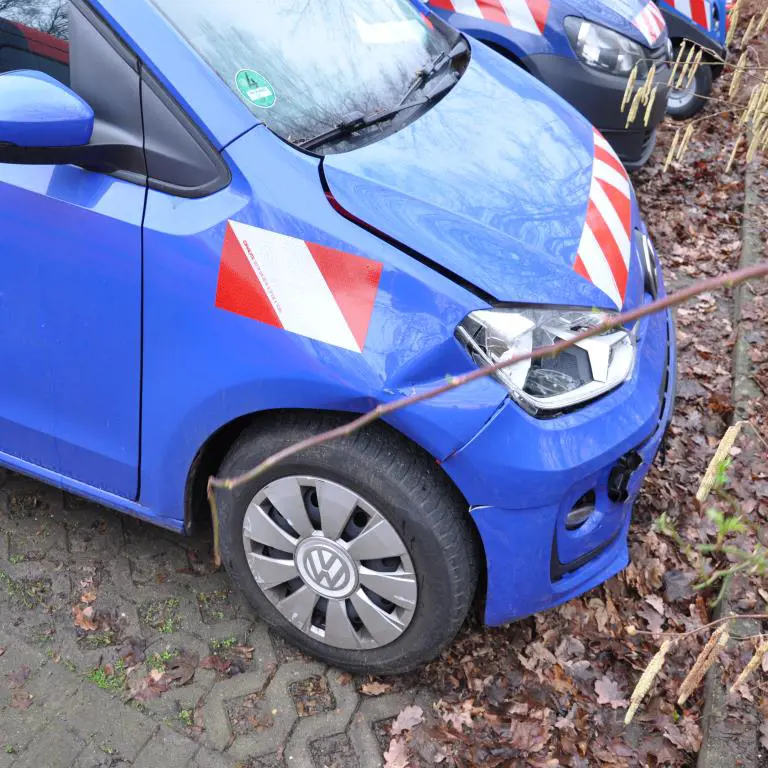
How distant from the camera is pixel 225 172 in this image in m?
1.89

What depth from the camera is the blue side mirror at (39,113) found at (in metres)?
1.81

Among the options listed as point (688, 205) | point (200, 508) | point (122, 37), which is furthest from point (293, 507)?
point (688, 205)

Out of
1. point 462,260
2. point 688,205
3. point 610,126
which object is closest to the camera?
point 462,260

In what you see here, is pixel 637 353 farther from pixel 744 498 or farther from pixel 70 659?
pixel 70 659

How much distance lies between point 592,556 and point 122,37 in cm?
178

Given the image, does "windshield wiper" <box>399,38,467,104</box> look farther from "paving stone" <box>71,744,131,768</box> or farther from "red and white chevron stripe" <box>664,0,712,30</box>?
"red and white chevron stripe" <box>664,0,712,30</box>

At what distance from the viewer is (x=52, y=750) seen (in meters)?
2.17

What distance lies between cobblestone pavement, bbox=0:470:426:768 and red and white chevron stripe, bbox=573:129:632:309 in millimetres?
1313

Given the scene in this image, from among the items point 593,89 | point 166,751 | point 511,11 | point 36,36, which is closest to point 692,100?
point 593,89

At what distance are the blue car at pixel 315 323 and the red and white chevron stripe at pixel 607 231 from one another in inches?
0.6

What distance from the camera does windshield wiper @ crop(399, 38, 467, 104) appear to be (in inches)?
95.9

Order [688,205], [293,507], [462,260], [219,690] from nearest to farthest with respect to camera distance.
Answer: [462,260]
[293,507]
[219,690]
[688,205]

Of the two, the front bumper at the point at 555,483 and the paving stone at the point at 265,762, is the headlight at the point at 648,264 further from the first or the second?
the paving stone at the point at 265,762

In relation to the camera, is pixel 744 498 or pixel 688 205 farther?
pixel 688 205
